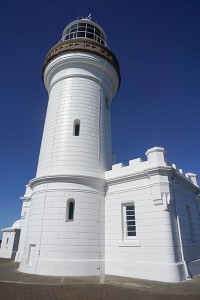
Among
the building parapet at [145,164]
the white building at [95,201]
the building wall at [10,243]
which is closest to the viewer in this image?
the white building at [95,201]

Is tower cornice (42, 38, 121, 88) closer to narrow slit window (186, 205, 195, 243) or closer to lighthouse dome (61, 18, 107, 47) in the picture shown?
lighthouse dome (61, 18, 107, 47)

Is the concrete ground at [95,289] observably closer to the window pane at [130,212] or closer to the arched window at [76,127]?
the window pane at [130,212]

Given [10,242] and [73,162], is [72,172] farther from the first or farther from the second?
[10,242]

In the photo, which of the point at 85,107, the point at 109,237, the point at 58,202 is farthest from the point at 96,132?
the point at 109,237

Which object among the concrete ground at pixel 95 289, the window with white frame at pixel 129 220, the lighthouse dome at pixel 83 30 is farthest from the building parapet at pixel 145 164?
the lighthouse dome at pixel 83 30

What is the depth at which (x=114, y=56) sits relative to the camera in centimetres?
1650

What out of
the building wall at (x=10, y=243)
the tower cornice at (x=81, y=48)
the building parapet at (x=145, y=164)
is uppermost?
the tower cornice at (x=81, y=48)

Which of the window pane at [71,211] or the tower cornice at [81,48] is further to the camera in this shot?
the tower cornice at [81,48]

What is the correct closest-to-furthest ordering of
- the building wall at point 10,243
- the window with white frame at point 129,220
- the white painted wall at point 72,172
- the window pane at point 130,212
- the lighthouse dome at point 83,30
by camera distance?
the white painted wall at point 72,172
the window with white frame at point 129,220
the window pane at point 130,212
the lighthouse dome at point 83,30
the building wall at point 10,243

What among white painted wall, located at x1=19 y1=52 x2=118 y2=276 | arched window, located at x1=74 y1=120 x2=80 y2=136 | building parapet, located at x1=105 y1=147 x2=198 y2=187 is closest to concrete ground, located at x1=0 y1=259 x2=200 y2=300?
white painted wall, located at x1=19 y1=52 x2=118 y2=276

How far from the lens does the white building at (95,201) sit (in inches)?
398

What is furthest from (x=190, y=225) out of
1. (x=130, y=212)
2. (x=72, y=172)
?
(x=72, y=172)

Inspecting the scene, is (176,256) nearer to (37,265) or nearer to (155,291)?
(155,291)

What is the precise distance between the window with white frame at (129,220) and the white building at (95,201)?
0.05 m
